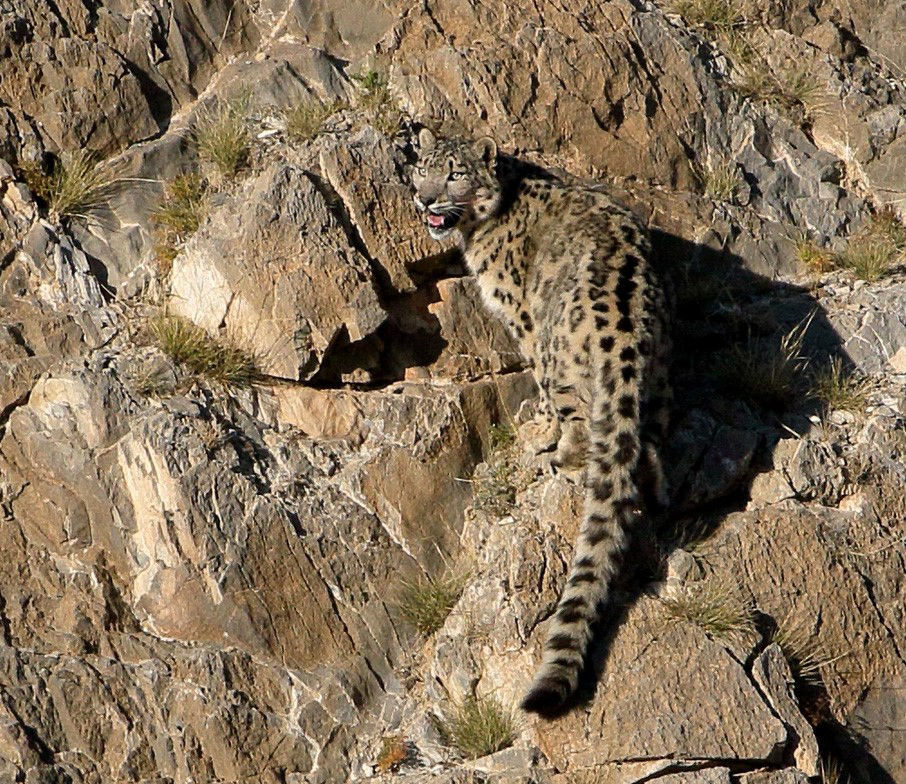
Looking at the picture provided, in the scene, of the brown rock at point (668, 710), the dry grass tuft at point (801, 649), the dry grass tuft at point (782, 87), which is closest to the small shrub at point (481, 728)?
the brown rock at point (668, 710)

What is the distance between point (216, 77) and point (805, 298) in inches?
217

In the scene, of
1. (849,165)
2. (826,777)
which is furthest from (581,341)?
(849,165)

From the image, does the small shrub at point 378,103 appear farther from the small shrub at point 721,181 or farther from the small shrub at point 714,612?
A: the small shrub at point 714,612

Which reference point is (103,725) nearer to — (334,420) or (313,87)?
(334,420)

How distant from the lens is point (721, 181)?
13.2m

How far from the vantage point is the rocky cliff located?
9.44m

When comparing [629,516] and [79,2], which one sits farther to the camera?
[79,2]

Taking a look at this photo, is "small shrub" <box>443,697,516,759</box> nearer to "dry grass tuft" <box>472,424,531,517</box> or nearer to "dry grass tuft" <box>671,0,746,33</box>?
"dry grass tuft" <box>472,424,531,517</box>

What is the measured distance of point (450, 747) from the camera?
375 inches

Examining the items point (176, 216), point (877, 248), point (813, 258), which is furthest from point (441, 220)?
point (877, 248)

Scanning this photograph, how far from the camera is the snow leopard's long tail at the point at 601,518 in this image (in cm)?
915

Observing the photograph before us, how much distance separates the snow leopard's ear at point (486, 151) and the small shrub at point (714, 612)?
395 cm

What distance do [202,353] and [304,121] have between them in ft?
7.74

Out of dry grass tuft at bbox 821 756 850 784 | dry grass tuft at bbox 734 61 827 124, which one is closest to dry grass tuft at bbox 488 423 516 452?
dry grass tuft at bbox 821 756 850 784
